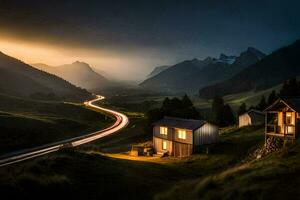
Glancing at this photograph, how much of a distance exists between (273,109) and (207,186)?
28.1 metres

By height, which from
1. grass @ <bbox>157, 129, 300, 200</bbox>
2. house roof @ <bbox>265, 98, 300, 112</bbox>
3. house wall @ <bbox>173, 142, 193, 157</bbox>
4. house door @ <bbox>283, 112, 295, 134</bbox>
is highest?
house roof @ <bbox>265, 98, 300, 112</bbox>

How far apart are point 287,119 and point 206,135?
19.7 m

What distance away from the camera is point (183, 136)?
6681 cm

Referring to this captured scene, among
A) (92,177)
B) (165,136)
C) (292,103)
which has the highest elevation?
(292,103)

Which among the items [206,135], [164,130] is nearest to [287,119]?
[206,135]

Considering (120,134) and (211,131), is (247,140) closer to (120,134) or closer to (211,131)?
(211,131)

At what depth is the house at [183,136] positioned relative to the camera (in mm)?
65125

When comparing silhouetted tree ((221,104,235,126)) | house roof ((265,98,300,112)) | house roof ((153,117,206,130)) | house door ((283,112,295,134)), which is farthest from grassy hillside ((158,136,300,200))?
silhouetted tree ((221,104,235,126))

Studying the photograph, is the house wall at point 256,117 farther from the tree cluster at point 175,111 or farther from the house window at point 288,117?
the house window at point 288,117

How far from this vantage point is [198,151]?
212 ft

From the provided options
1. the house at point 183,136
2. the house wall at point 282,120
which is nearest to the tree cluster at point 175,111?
the house at point 183,136

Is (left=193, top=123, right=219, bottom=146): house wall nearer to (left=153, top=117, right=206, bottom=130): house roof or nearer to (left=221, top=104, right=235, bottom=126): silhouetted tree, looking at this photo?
(left=153, top=117, right=206, bottom=130): house roof

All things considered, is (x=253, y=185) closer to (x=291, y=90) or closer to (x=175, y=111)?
(x=175, y=111)

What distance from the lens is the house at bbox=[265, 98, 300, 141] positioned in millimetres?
47706
